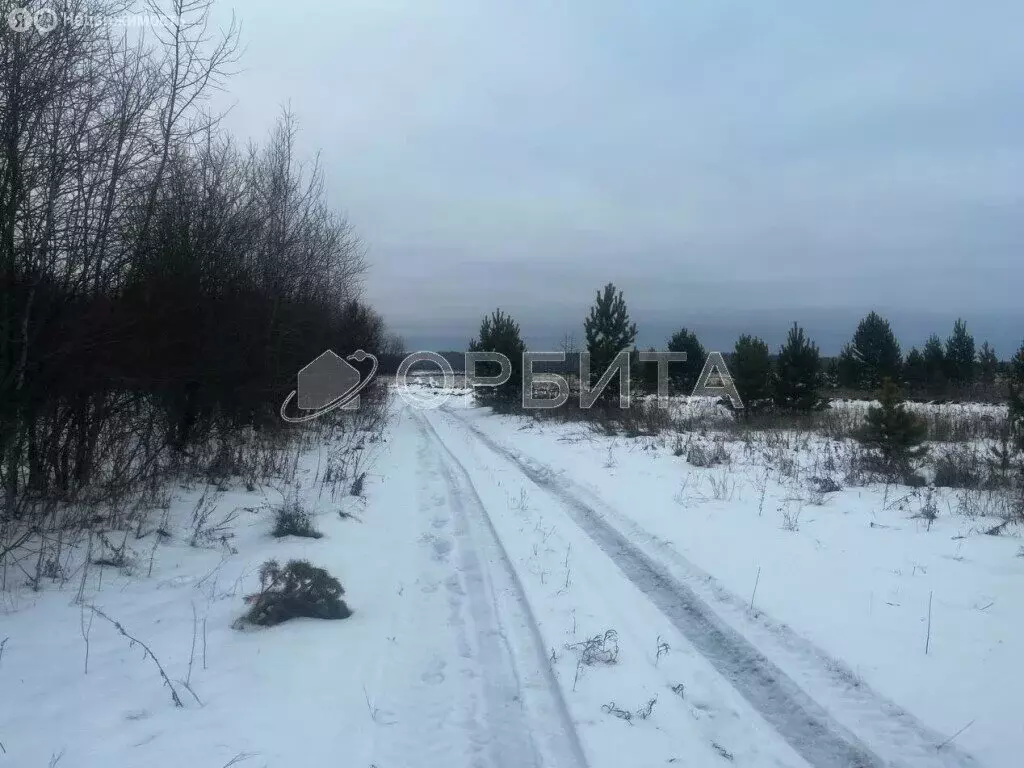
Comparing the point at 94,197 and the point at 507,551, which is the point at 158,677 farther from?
the point at 94,197

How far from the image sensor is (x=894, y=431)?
12.1 metres

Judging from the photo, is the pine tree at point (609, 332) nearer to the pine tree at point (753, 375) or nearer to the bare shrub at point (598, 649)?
the pine tree at point (753, 375)

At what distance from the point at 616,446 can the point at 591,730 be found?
12.2 m

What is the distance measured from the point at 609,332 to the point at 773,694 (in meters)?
21.0

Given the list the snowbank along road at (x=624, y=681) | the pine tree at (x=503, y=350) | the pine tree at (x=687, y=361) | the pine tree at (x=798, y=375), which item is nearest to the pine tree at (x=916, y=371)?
the pine tree at (x=687, y=361)

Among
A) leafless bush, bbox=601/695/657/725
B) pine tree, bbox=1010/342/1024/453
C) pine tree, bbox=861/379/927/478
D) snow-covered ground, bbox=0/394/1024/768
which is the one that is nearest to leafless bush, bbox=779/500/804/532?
snow-covered ground, bbox=0/394/1024/768

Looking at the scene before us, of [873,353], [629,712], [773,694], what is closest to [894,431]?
[773,694]

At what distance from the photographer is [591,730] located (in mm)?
3354

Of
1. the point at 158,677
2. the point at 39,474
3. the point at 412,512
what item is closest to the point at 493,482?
the point at 412,512

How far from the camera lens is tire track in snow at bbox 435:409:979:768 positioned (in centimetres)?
322

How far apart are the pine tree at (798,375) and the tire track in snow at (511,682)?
66.4ft

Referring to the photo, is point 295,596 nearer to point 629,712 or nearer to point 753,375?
point 629,712

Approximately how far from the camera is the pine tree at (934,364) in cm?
3500

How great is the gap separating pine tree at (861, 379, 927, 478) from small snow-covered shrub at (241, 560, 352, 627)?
35.2 feet
